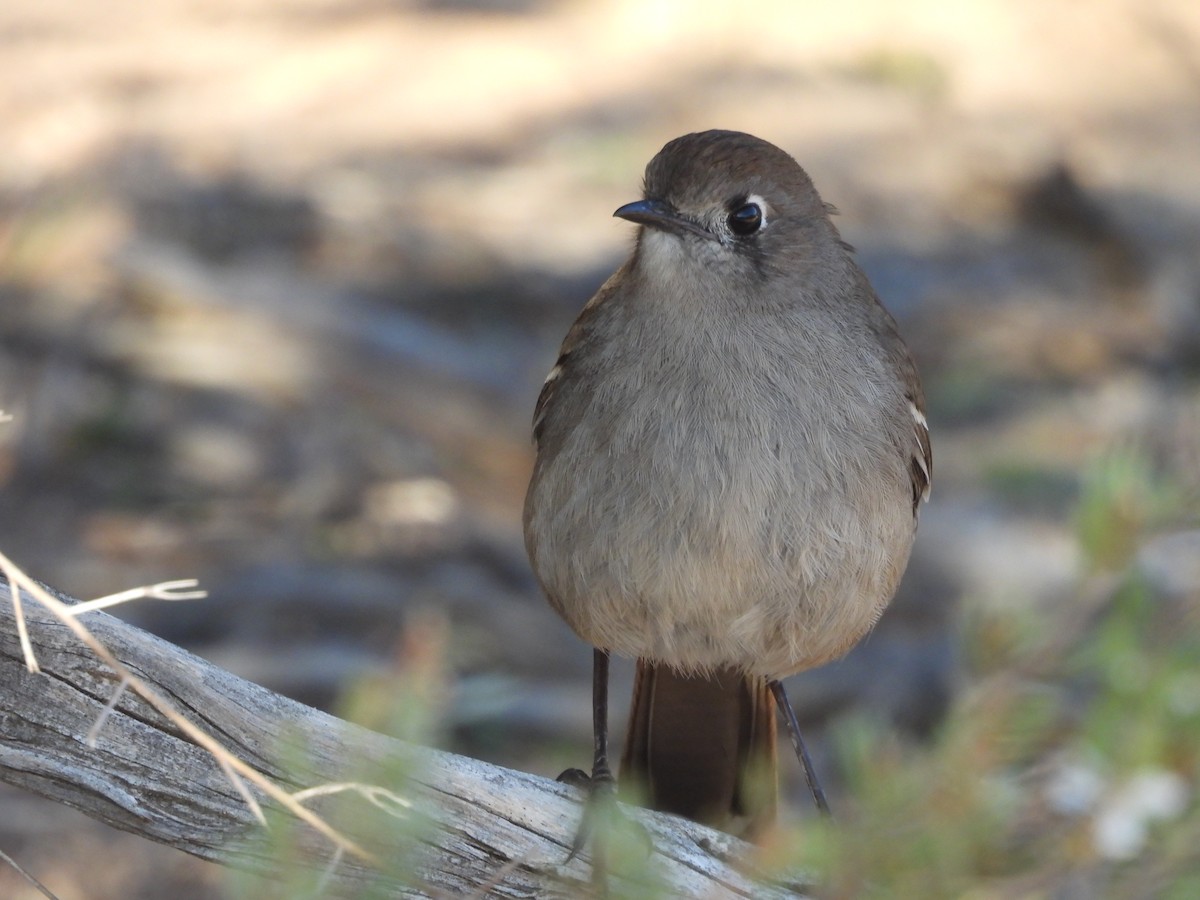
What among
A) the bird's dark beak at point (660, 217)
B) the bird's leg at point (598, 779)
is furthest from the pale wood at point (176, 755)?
the bird's dark beak at point (660, 217)

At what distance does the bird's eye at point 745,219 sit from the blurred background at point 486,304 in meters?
1.06

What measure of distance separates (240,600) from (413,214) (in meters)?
3.14

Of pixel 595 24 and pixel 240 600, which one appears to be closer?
pixel 240 600

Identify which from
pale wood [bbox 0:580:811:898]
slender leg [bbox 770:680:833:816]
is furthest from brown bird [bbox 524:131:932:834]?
pale wood [bbox 0:580:811:898]

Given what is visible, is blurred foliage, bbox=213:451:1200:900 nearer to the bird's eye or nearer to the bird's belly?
the bird's belly

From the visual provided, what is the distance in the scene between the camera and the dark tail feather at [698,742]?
13.8 ft

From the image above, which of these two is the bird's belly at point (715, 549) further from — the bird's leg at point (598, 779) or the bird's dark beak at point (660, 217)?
the bird's dark beak at point (660, 217)

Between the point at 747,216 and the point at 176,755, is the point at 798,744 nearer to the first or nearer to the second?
the point at 747,216

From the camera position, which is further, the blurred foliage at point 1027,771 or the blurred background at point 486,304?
the blurred background at point 486,304

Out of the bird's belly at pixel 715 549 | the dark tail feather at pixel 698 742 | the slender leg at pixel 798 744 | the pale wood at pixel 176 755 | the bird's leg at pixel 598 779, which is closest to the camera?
the pale wood at pixel 176 755

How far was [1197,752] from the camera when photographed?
2.40m

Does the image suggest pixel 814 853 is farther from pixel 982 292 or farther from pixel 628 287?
pixel 982 292

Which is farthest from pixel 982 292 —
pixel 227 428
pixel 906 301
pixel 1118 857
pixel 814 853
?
pixel 814 853

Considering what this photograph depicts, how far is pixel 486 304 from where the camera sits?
828 centimetres
